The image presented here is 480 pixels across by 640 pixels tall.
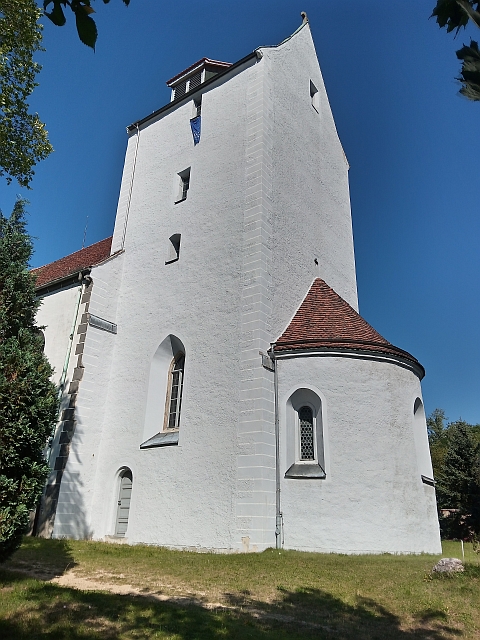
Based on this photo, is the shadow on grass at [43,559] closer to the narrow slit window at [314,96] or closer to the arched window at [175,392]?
the arched window at [175,392]

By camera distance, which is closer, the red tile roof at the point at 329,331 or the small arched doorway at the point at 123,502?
the red tile roof at the point at 329,331

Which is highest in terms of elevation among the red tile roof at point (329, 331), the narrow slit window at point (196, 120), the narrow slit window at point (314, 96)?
the narrow slit window at point (314, 96)

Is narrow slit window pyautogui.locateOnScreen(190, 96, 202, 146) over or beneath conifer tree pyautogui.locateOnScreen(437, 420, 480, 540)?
over

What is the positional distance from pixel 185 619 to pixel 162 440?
772 cm

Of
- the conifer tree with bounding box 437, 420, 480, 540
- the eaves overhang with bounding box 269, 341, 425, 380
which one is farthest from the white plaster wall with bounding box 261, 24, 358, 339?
the conifer tree with bounding box 437, 420, 480, 540

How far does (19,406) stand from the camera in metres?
6.68

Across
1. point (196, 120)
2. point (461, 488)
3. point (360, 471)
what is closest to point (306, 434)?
point (360, 471)

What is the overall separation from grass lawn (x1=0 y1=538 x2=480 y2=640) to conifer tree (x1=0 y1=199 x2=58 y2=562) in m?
0.97

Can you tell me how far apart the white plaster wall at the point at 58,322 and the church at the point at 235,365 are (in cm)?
6

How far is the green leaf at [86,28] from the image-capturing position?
294 centimetres

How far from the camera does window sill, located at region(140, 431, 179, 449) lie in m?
12.5

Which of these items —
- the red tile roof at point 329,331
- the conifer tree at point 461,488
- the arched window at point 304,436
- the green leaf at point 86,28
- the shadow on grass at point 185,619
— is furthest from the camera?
the conifer tree at point 461,488

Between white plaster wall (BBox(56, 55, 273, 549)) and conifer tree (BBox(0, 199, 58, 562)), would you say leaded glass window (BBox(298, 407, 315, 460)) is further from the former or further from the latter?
conifer tree (BBox(0, 199, 58, 562))

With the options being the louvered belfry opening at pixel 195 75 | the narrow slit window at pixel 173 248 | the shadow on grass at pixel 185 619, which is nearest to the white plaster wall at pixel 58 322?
the narrow slit window at pixel 173 248
